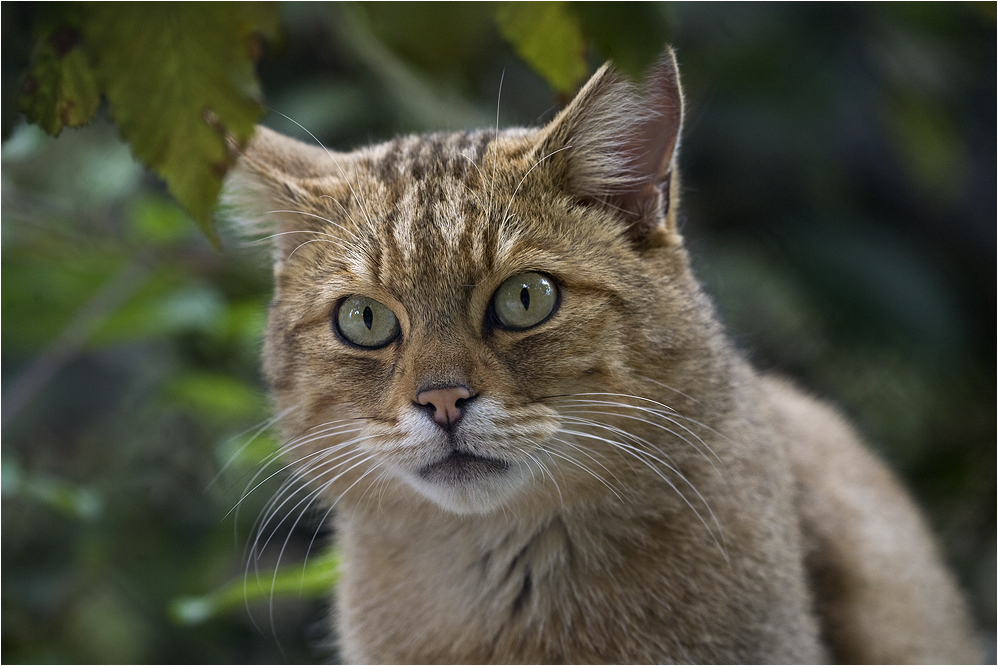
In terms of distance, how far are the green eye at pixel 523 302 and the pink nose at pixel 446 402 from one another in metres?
0.25

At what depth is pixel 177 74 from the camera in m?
1.04

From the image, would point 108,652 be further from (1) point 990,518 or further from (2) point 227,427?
(1) point 990,518

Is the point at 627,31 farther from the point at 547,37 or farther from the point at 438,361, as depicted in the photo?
the point at 438,361

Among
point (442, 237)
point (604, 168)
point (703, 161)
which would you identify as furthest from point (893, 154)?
point (442, 237)

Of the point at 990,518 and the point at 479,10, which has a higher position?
the point at 990,518

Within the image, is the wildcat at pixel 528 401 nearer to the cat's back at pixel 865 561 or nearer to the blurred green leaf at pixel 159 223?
the cat's back at pixel 865 561

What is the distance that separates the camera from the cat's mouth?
210 centimetres

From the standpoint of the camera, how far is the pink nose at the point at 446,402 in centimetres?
200

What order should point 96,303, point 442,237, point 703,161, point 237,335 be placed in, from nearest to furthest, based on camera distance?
1. point 442,237
2. point 96,303
3. point 237,335
4. point 703,161

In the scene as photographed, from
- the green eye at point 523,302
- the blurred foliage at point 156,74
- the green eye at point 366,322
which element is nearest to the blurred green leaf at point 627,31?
the blurred foliage at point 156,74

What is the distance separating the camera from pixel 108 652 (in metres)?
3.80

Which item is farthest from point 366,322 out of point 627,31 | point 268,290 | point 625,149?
point 627,31

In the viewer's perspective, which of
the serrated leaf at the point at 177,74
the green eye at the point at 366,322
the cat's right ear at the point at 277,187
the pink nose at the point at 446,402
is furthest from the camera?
the cat's right ear at the point at 277,187

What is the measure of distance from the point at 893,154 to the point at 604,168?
3437mm
